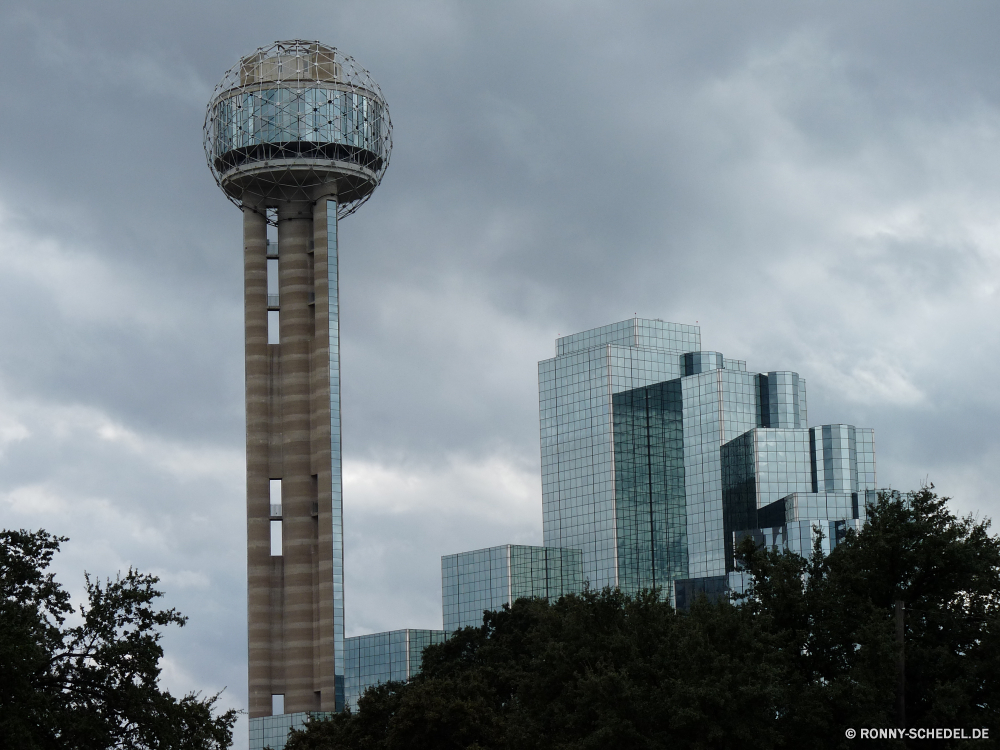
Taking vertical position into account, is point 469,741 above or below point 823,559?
below

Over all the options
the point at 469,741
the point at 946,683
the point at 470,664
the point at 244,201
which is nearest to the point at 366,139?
the point at 244,201

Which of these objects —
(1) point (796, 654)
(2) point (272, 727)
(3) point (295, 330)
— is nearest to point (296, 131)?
(3) point (295, 330)

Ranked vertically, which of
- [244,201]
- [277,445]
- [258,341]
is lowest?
[277,445]

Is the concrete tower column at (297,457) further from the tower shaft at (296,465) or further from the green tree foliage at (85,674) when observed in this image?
the green tree foliage at (85,674)

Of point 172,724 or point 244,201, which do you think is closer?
point 172,724

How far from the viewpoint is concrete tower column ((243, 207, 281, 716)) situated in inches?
5866

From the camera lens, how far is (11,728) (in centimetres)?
6241

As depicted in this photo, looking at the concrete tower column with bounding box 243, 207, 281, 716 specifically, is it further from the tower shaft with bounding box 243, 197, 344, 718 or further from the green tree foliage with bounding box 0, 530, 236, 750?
the green tree foliage with bounding box 0, 530, 236, 750

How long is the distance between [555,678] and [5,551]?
2858 centimetres

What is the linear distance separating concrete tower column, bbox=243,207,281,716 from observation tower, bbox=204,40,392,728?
0.13 meters

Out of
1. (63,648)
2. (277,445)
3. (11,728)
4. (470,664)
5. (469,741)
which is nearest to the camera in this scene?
(11,728)

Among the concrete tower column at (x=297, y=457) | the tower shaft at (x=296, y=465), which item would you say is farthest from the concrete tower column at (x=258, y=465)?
the concrete tower column at (x=297, y=457)

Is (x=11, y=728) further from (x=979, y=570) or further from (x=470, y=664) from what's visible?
(x=470, y=664)

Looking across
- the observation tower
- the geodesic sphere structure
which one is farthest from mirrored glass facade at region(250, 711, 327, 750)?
the geodesic sphere structure
